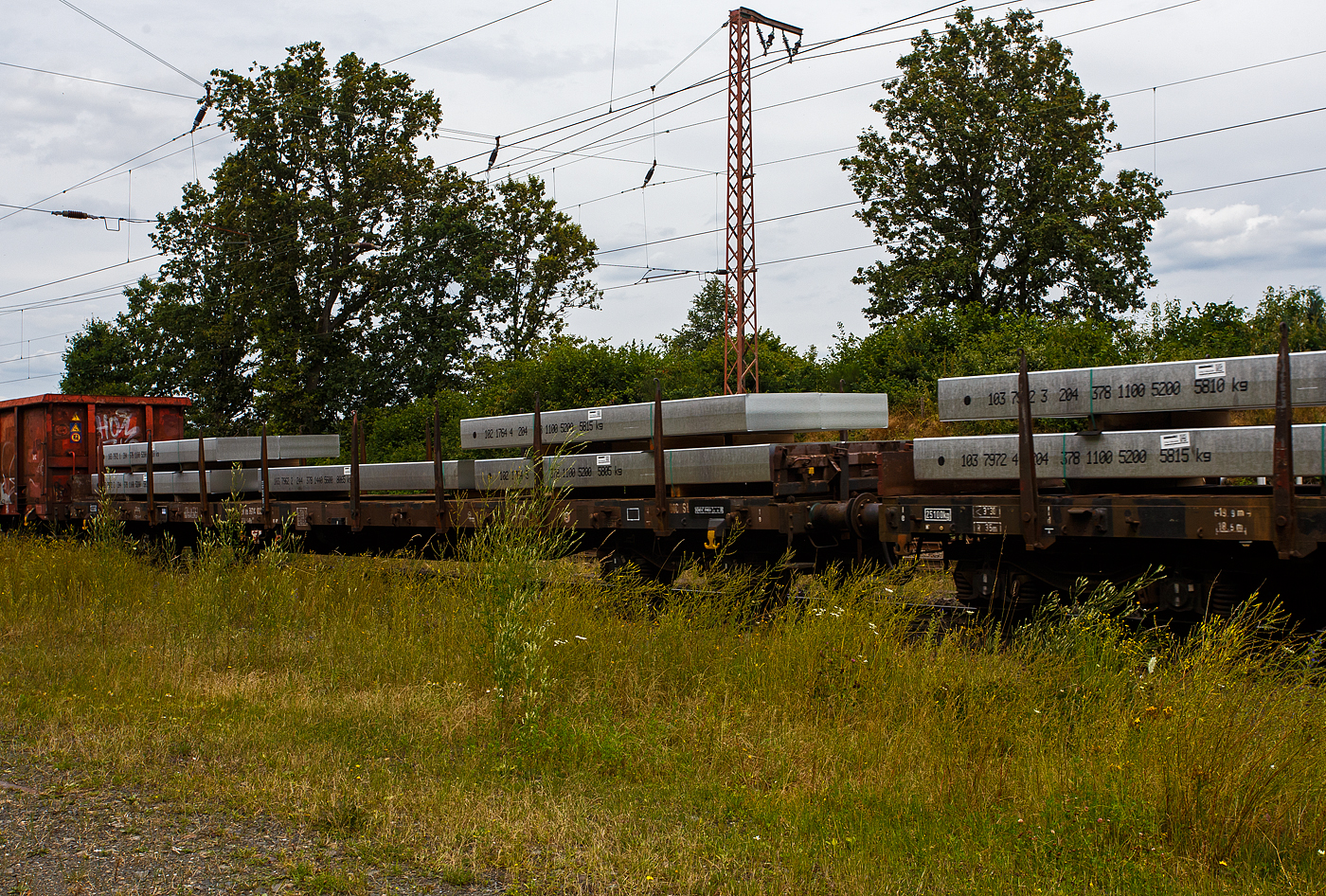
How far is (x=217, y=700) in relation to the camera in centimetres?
659

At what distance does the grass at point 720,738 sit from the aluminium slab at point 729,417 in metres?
1.33

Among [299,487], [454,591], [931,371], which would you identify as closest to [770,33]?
[931,371]

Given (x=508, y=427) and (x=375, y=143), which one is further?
(x=375, y=143)

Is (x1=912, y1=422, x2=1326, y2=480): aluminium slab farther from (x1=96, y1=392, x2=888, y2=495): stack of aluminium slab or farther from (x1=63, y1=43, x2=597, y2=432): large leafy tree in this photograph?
(x1=63, y1=43, x2=597, y2=432): large leafy tree

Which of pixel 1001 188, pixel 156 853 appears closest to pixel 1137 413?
pixel 156 853

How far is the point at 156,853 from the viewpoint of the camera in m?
4.24

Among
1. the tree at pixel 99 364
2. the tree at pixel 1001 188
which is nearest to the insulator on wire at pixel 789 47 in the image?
the tree at pixel 1001 188

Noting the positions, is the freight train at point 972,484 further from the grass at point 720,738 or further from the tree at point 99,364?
the tree at point 99,364

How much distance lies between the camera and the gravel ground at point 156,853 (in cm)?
391

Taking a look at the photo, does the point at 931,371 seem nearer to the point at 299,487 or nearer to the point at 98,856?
the point at 299,487

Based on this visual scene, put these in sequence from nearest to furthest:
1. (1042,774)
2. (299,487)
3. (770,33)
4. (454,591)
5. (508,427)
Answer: (1042,774), (454,591), (508,427), (299,487), (770,33)

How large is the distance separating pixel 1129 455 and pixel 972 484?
1546mm

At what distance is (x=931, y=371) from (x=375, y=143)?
22.0 meters

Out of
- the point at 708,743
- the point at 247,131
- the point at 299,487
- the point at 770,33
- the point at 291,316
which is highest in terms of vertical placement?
the point at 247,131
